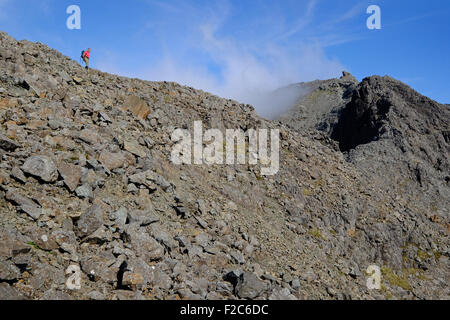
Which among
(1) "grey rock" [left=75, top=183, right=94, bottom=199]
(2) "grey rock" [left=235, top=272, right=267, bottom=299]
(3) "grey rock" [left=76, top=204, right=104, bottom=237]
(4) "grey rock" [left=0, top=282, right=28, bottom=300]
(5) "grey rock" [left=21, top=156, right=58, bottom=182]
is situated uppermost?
(5) "grey rock" [left=21, top=156, right=58, bottom=182]

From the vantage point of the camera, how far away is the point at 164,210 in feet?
47.9

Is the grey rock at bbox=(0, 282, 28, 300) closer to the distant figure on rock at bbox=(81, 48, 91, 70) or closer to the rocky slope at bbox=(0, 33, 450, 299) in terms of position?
the rocky slope at bbox=(0, 33, 450, 299)

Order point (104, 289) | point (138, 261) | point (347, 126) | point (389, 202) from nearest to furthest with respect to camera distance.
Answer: point (104, 289) < point (138, 261) < point (389, 202) < point (347, 126)

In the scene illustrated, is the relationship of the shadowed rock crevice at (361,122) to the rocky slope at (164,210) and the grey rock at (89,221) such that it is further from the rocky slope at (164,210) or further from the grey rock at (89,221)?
the grey rock at (89,221)

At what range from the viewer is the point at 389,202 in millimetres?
28297

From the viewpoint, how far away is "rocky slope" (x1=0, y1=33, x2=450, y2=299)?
10.4 meters

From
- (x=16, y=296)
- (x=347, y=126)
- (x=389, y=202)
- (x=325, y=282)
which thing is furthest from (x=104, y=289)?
(x=347, y=126)

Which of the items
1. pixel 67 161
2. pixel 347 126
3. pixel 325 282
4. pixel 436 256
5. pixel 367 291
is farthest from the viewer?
pixel 347 126

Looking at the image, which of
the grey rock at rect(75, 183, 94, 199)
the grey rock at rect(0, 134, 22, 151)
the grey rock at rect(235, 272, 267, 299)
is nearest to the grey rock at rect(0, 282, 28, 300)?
the grey rock at rect(75, 183, 94, 199)

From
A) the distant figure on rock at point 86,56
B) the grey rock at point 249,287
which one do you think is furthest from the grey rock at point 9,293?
the distant figure on rock at point 86,56

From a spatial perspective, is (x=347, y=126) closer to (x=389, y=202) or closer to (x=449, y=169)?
(x=449, y=169)

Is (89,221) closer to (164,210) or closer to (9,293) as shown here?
(9,293)

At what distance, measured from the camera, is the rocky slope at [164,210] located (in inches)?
408

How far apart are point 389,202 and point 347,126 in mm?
36284
